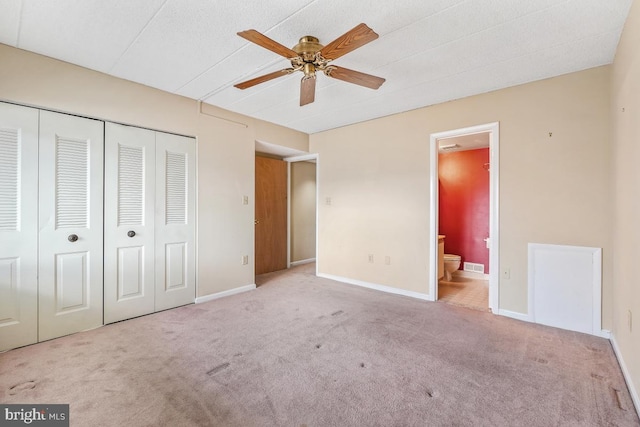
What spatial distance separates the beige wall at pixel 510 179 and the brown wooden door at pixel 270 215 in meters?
1.43

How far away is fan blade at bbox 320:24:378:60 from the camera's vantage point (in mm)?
1613

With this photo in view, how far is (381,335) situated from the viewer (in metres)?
2.62

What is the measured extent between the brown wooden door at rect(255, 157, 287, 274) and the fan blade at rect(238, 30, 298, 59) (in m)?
3.23

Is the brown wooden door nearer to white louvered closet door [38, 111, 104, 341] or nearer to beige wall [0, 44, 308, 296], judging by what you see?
beige wall [0, 44, 308, 296]

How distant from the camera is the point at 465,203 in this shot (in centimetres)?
501

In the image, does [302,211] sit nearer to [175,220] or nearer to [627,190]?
[175,220]

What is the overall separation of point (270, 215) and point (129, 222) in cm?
255

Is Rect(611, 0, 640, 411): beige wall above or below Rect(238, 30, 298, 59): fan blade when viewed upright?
below

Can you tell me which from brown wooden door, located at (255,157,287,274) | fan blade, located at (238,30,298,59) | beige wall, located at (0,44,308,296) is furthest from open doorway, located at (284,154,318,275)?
fan blade, located at (238,30,298,59)

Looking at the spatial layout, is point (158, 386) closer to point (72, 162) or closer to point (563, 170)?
point (72, 162)

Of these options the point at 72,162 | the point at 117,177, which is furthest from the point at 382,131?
the point at 72,162

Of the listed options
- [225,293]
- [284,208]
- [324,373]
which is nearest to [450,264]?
[284,208]

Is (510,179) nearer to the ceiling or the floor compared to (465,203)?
nearer to the ceiling

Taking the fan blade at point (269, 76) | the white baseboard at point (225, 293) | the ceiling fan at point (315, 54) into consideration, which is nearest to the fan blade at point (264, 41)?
the ceiling fan at point (315, 54)
